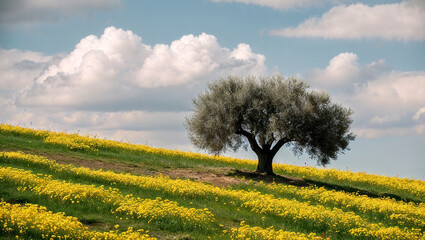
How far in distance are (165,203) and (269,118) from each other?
17082 mm

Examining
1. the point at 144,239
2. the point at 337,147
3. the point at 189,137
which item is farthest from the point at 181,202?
the point at 337,147

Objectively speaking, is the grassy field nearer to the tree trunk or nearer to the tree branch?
the tree trunk

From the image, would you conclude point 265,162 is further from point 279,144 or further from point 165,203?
point 165,203

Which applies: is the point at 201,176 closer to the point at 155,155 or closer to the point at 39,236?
the point at 155,155

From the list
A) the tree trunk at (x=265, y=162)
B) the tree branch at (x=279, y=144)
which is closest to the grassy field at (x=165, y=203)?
the tree trunk at (x=265, y=162)

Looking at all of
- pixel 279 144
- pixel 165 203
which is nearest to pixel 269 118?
pixel 279 144

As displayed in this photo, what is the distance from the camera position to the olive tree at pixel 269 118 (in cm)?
3077

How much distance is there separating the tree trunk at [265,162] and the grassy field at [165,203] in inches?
60.4

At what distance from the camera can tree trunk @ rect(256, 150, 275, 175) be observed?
32031mm

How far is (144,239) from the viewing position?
11.5 metres

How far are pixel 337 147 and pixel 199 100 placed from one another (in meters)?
11.3

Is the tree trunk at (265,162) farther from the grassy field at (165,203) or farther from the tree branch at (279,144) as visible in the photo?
the grassy field at (165,203)

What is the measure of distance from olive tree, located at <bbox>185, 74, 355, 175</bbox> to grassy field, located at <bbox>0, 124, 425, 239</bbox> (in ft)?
8.26

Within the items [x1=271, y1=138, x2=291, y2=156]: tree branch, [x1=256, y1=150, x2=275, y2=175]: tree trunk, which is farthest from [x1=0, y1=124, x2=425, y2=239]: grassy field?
[x1=271, y1=138, x2=291, y2=156]: tree branch
